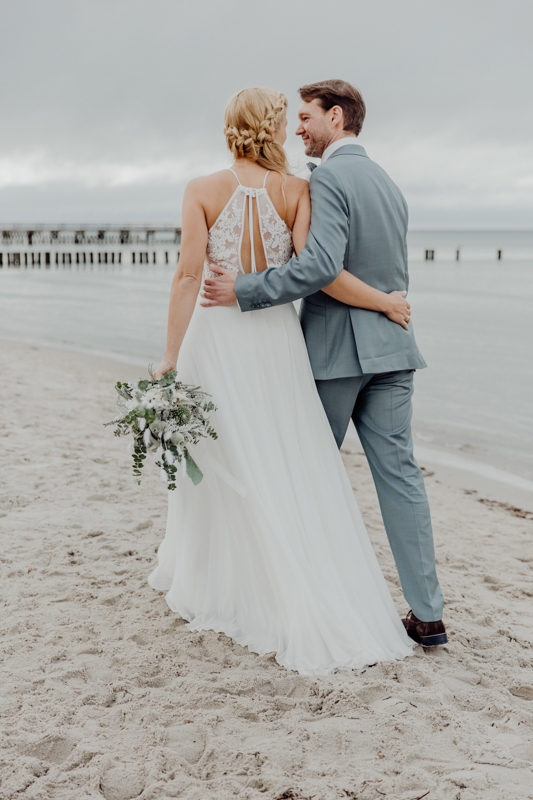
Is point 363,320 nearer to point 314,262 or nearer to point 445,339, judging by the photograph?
point 314,262

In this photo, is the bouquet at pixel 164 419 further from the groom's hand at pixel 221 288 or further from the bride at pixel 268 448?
the groom's hand at pixel 221 288

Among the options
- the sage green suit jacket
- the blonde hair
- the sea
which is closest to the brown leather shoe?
the sage green suit jacket

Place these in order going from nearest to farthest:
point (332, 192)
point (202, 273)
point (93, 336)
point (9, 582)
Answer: point (332, 192)
point (202, 273)
point (9, 582)
point (93, 336)

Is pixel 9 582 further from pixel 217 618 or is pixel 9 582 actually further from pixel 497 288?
pixel 497 288

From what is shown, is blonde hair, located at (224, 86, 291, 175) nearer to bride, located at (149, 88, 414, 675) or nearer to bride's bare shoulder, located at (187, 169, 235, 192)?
bride, located at (149, 88, 414, 675)

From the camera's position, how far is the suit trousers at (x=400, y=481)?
8.48ft

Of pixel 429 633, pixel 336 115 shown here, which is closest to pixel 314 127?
pixel 336 115

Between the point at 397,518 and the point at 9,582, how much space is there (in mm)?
1935

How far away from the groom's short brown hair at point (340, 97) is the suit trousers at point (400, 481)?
104 centimetres

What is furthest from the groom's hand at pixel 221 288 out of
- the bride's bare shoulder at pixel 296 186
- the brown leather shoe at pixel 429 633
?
the brown leather shoe at pixel 429 633

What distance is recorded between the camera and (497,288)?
1098 inches

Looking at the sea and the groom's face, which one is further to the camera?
the sea

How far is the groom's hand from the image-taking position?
2.47 m

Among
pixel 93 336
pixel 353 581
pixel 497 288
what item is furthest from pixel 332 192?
pixel 497 288
